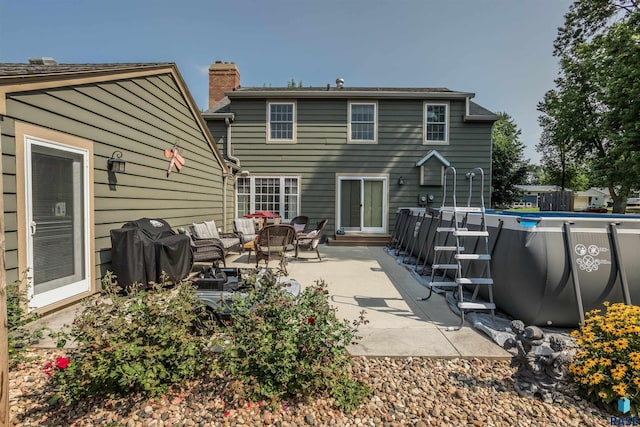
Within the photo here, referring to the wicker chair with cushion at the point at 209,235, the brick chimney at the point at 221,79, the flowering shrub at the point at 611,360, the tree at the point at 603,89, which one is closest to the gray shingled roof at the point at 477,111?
the tree at the point at 603,89

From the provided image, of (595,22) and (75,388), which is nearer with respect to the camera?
(75,388)

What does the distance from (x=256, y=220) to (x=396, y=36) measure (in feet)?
25.0

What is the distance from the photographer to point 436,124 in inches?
420

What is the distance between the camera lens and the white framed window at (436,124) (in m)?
10.6

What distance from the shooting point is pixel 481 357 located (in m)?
2.74

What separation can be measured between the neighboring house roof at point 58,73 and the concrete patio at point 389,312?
253cm

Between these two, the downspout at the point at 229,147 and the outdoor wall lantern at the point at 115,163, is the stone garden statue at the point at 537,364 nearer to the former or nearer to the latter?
the outdoor wall lantern at the point at 115,163

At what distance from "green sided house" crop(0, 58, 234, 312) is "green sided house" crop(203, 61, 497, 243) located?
443 cm

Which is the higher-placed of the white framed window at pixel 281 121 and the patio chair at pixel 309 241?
the white framed window at pixel 281 121

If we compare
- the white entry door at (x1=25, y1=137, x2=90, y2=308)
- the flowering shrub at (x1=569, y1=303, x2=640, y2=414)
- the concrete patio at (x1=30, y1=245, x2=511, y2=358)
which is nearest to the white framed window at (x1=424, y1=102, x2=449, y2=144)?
the concrete patio at (x1=30, y1=245, x2=511, y2=358)

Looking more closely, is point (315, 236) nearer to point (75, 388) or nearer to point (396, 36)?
point (75, 388)

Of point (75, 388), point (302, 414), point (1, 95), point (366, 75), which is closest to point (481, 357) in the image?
point (302, 414)

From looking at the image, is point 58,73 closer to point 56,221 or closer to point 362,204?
point 56,221

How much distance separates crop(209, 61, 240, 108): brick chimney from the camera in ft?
38.3
